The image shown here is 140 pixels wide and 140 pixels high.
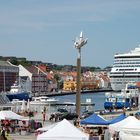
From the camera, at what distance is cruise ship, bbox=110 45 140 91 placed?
125125 millimetres

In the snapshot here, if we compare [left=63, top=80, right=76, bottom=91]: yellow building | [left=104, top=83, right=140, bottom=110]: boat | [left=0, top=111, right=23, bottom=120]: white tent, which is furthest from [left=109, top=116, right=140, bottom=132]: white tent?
[left=63, top=80, right=76, bottom=91]: yellow building

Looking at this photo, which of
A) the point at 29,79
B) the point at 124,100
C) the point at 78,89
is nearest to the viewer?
the point at 78,89

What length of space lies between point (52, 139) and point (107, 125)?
26.1 ft

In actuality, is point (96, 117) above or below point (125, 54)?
below

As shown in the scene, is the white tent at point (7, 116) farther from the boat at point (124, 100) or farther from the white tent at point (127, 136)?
the boat at point (124, 100)

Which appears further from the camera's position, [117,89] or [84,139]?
[117,89]

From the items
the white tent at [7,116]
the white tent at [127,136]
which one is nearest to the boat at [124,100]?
the white tent at [7,116]

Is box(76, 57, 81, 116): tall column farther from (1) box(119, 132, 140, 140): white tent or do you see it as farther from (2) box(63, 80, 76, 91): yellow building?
(2) box(63, 80, 76, 91): yellow building

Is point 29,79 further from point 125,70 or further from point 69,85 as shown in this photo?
point 125,70

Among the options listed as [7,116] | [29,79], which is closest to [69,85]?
[29,79]

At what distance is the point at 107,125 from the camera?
25766mm

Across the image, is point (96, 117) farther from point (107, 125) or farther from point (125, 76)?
point (125, 76)

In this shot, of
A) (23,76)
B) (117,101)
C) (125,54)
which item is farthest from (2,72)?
(117,101)

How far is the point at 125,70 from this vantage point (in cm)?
12719
